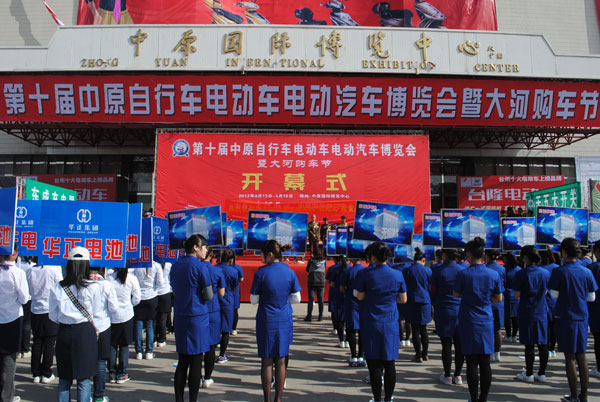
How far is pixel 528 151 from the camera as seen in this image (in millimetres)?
20406

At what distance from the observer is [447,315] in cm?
580

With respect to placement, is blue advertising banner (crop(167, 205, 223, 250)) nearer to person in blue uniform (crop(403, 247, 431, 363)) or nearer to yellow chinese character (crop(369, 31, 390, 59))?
person in blue uniform (crop(403, 247, 431, 363))

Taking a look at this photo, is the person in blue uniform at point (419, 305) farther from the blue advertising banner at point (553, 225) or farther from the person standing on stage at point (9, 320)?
the person standing on stage at point (9, 320)

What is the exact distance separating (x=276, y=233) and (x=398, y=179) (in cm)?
983

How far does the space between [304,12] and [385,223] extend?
14954 millimetres

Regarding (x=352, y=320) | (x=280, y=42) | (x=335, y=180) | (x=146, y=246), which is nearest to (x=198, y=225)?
(x=146, y=246)

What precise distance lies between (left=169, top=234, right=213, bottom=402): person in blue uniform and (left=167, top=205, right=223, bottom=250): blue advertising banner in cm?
243

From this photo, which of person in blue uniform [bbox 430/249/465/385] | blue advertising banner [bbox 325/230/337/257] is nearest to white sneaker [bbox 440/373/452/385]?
person in blue uniform [bbox 430/249/465/385]

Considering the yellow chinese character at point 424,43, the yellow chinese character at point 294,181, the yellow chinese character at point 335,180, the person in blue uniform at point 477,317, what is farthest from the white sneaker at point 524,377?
the yellow chinese character at point 424,43

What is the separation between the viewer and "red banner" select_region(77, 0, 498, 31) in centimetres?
1886

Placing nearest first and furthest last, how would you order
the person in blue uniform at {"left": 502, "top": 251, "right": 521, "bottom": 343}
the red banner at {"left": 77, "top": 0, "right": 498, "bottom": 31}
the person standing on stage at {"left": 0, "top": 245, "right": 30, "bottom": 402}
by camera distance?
the person standing on stage at {"left": 0, "top": 245, "right": 30, "bottom": 402} → the person in blue uniform at {"left": 502, "top": 251, "right": 521, "bottom": 343} → the red banner at {"left": 77, "top": 0, "right": 498, "bottom": 31}

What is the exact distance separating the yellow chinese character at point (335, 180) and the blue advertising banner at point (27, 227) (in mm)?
11803

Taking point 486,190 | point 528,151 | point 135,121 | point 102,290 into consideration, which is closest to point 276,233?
point 102,290

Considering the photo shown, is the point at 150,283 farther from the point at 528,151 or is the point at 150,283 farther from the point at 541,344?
the point at 528,151
